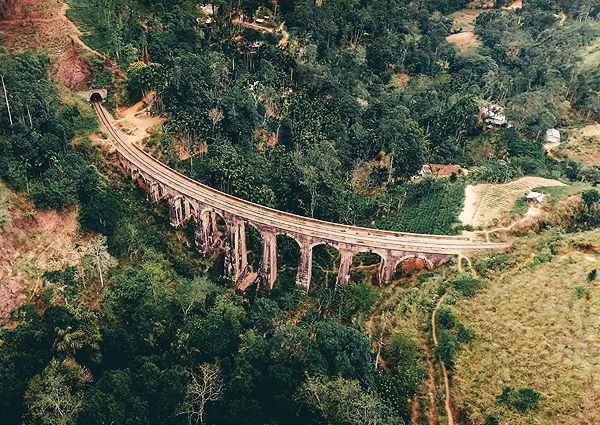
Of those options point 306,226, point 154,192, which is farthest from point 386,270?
point 154,192

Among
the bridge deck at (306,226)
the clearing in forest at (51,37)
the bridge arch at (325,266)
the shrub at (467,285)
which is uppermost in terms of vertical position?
the clearing in forest at (51,37)

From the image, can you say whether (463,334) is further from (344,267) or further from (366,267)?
(366,267)

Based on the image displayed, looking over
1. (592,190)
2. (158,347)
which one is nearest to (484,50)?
(592,190)

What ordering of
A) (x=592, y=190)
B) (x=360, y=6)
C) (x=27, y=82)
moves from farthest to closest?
(x=360, y=6) < (x=27, y=82) < (x=592, y=190)

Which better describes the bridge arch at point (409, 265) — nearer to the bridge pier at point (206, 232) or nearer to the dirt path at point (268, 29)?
the bridge pier at point (206, 232)

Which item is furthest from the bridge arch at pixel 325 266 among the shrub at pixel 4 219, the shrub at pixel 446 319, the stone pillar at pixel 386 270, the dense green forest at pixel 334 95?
the shrub at pixel 4 219

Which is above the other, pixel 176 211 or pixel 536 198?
pixel 536 198

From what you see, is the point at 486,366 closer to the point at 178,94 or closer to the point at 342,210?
the point at 342,210
